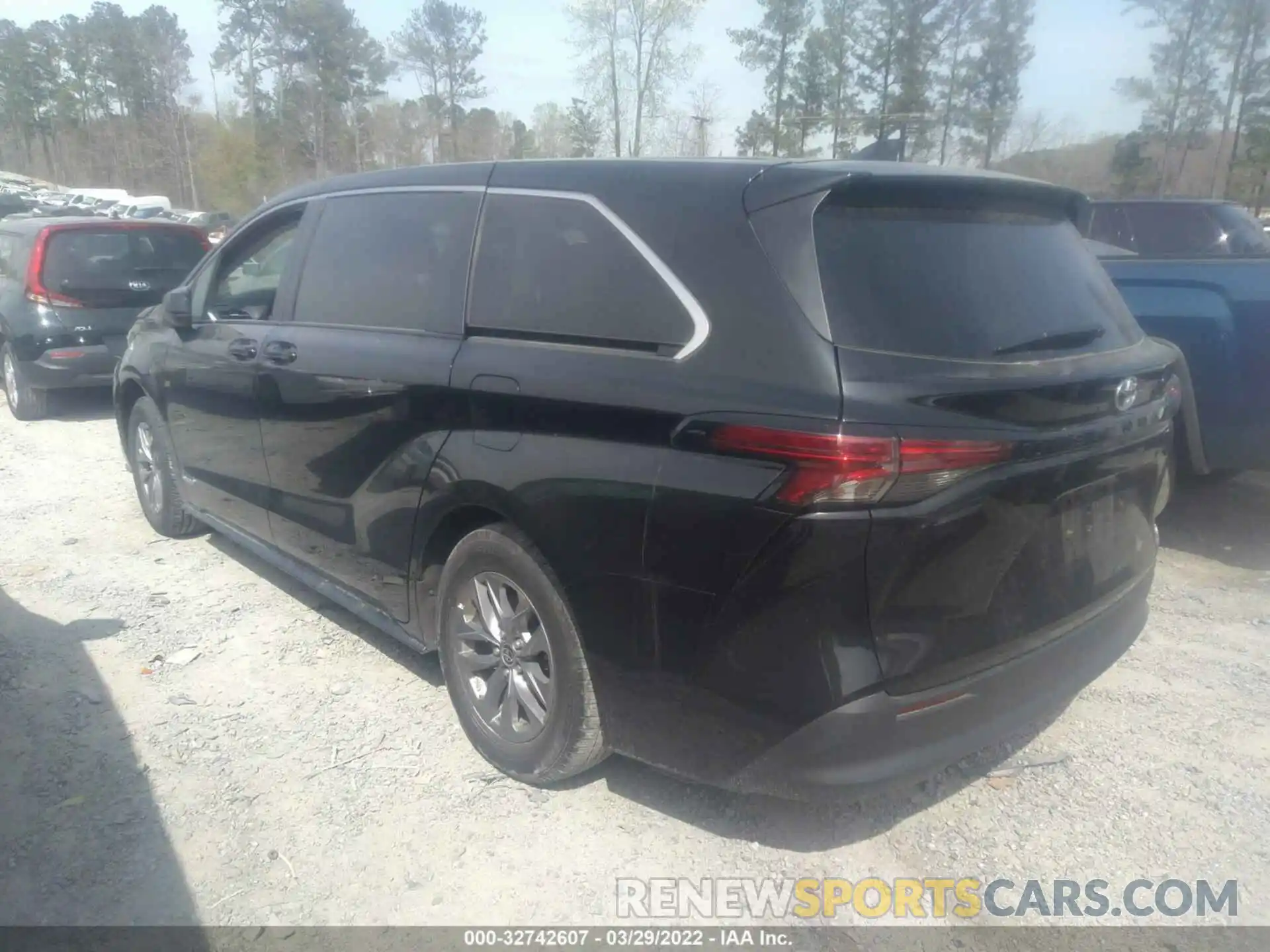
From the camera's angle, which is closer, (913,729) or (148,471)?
(913,729)

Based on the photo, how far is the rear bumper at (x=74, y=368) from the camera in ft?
27.0

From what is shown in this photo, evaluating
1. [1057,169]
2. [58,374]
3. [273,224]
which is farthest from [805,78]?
[273,224]

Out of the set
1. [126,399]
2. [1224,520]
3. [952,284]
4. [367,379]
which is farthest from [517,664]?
[1224,520]

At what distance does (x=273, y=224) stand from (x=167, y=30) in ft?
204

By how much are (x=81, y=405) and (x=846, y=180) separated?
363 inches

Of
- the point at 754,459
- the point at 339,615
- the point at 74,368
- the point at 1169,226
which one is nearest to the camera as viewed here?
the point at 754,459

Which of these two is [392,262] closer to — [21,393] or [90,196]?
[21,393]

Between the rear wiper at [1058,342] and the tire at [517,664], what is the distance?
1371 millimetres

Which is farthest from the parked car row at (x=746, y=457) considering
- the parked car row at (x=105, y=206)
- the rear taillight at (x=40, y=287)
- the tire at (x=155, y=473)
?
the parked car row at (x=105, y=206)

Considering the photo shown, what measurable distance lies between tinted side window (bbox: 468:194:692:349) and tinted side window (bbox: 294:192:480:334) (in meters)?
0.14

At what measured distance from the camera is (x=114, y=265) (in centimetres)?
854

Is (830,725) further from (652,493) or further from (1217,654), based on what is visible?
(1217,654)

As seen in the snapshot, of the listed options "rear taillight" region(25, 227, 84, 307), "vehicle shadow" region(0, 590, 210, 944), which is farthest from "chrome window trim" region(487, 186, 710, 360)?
"rear taillight" region(25, 227, 84, 307)

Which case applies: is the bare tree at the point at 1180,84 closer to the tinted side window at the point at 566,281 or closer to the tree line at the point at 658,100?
the tree line at the point at 658,100
